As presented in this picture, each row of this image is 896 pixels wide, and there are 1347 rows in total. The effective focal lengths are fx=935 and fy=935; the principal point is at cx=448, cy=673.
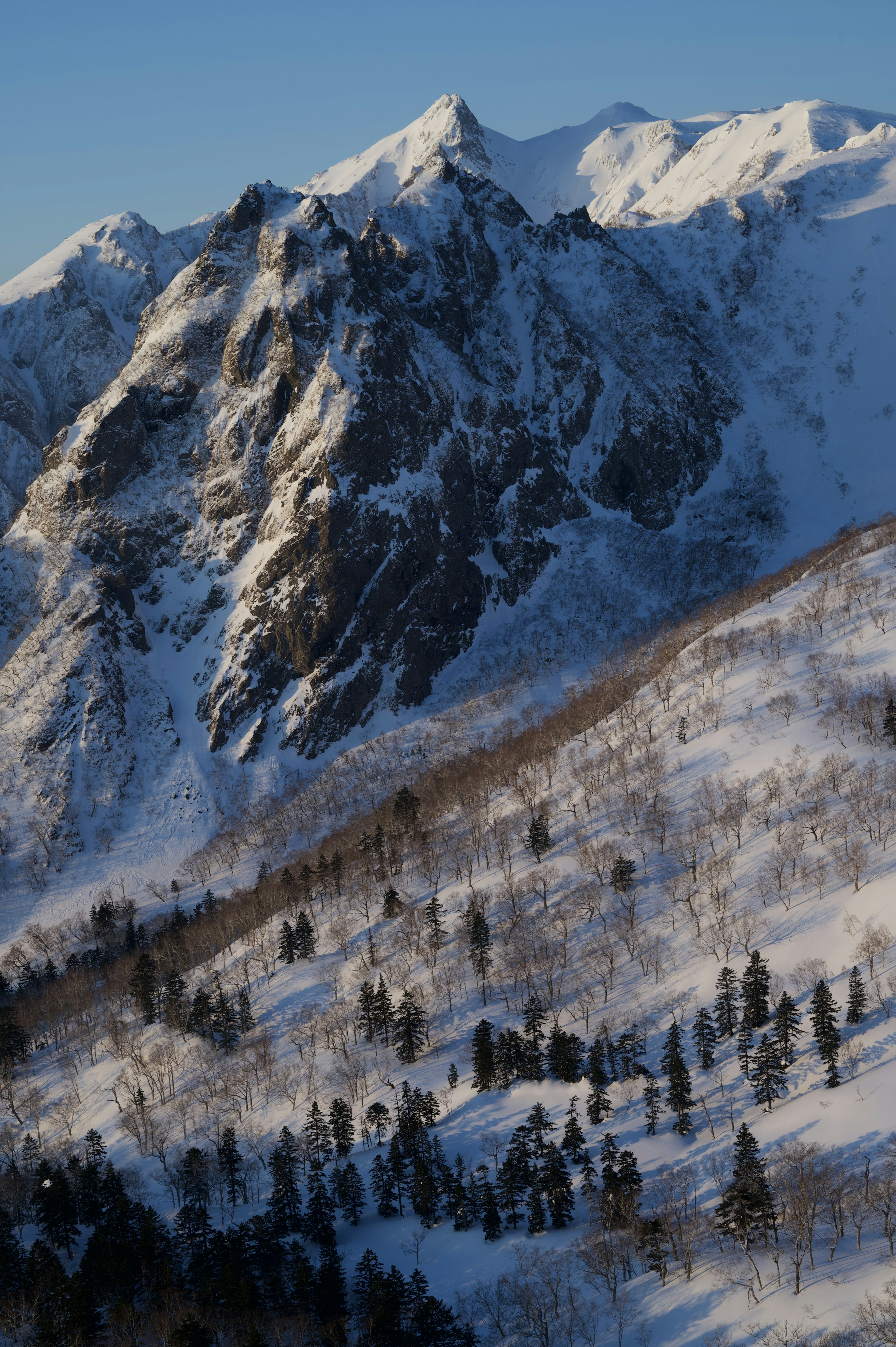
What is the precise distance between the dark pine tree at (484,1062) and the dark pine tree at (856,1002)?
94.1 feet

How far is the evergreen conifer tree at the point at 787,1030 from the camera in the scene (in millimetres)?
69750

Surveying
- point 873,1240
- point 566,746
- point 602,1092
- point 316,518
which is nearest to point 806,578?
point 566,746

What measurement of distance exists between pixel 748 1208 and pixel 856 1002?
21.6 m

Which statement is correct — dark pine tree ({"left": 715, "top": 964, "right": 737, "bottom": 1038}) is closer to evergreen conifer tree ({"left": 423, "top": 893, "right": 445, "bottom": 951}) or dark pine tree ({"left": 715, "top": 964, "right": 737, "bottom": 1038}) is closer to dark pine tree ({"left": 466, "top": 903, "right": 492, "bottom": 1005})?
dark pine tree ({"left": 466, "top": 903, "right": 492, "bottom": 1005})

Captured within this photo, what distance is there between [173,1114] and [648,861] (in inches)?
2136

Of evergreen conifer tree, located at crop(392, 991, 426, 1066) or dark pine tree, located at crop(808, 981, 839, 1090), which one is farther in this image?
evergreen conifer tree, located at crop(392, 991, 426, 1066)

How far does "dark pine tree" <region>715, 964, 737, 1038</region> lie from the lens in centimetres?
7581

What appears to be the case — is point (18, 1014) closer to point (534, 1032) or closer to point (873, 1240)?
point (534, 1032)

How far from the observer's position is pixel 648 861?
4016 inches

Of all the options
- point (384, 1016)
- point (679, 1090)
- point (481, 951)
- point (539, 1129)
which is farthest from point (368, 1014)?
point (679, 1090)

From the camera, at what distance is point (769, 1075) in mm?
66688

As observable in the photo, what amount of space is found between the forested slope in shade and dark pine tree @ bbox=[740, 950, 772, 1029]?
34 centimetres

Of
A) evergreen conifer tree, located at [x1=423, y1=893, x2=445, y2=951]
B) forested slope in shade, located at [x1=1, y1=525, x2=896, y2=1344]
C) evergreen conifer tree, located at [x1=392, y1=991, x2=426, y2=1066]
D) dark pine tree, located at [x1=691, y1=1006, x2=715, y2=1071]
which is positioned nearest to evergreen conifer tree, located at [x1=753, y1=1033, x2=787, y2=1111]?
forested slope in shade, located at [x1=1, y1=525, x2=896, y2=1344]

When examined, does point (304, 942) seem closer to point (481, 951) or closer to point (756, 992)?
point (481, 951)
